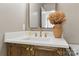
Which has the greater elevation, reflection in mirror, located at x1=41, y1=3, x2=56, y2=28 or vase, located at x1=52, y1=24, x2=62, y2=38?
reflection in mirror, located at x1=41, y1=3, x2=56, y2=28

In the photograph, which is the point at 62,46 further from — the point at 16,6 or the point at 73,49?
the point at 16,6

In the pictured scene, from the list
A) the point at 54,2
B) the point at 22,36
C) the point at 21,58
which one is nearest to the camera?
the point at 21,58

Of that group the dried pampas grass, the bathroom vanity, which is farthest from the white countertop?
the dried pampas grass

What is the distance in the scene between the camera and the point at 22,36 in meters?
1.27

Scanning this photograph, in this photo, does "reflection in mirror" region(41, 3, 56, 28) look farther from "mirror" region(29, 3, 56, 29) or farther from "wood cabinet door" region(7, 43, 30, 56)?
"wood cabinet door" region(7, 43, 30, 56)

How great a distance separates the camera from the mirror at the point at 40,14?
121 centimetres

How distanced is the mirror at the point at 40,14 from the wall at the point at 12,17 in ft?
0.17

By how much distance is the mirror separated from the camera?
121 centimetres

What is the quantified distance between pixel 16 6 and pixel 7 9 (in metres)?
0.09

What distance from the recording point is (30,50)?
1.24 meters

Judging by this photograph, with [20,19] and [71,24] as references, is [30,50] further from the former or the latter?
[71,24]

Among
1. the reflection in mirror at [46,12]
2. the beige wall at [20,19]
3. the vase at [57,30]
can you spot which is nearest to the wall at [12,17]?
the beige wall at [20,19]

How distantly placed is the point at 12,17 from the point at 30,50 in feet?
1.08

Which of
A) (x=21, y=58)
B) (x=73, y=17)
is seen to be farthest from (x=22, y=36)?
(x=21, y=58)
